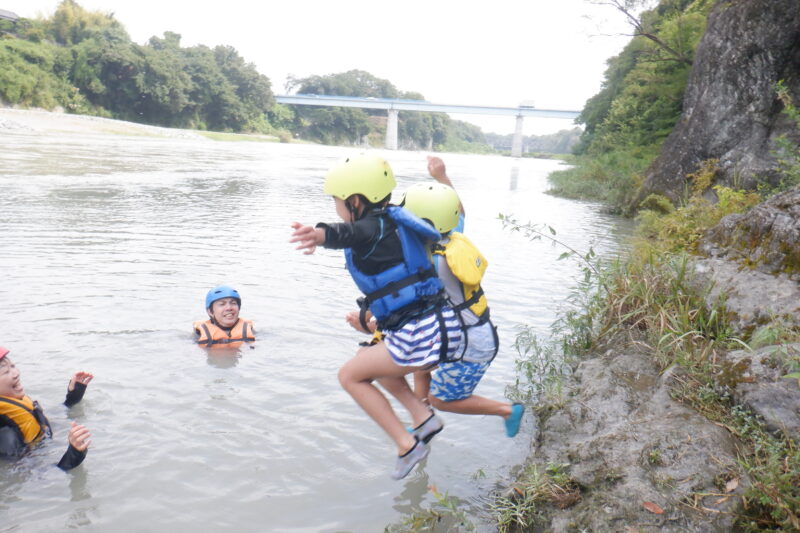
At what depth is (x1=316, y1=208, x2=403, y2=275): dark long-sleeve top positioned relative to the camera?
3518mm

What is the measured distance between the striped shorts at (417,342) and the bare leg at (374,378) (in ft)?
0.22

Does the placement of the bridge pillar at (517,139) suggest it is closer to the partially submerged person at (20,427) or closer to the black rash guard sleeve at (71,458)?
the partially submerged person at (20,427)

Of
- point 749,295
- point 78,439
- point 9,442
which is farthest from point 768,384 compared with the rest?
point 9,442

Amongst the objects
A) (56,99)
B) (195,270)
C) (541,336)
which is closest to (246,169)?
(195,270)

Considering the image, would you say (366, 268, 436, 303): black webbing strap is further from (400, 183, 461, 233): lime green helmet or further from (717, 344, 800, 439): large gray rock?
(717, 344, 800, 439): large gray rock

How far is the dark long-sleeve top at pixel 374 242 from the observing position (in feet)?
11.5

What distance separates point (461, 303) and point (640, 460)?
142 centimetres

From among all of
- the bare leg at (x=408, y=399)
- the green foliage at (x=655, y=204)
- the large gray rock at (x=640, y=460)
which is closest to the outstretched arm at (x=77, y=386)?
the bare leg at (x=408, y=399)

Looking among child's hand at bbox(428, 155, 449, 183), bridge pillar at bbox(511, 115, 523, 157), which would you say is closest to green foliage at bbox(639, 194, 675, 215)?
child's hand at bbox(428, 155, 449, 183)

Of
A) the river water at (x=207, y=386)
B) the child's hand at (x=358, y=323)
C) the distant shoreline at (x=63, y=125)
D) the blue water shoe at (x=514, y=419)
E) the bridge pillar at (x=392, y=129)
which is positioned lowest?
the river water at (x=207, y=386)

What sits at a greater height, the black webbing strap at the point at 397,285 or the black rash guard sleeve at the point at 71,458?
the black webbing strap at the point at 397,285

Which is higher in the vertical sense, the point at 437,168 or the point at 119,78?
the point at 119,78

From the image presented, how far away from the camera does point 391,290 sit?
147 inches

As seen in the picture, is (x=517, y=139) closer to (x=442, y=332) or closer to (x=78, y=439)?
(x=442, y=332)
